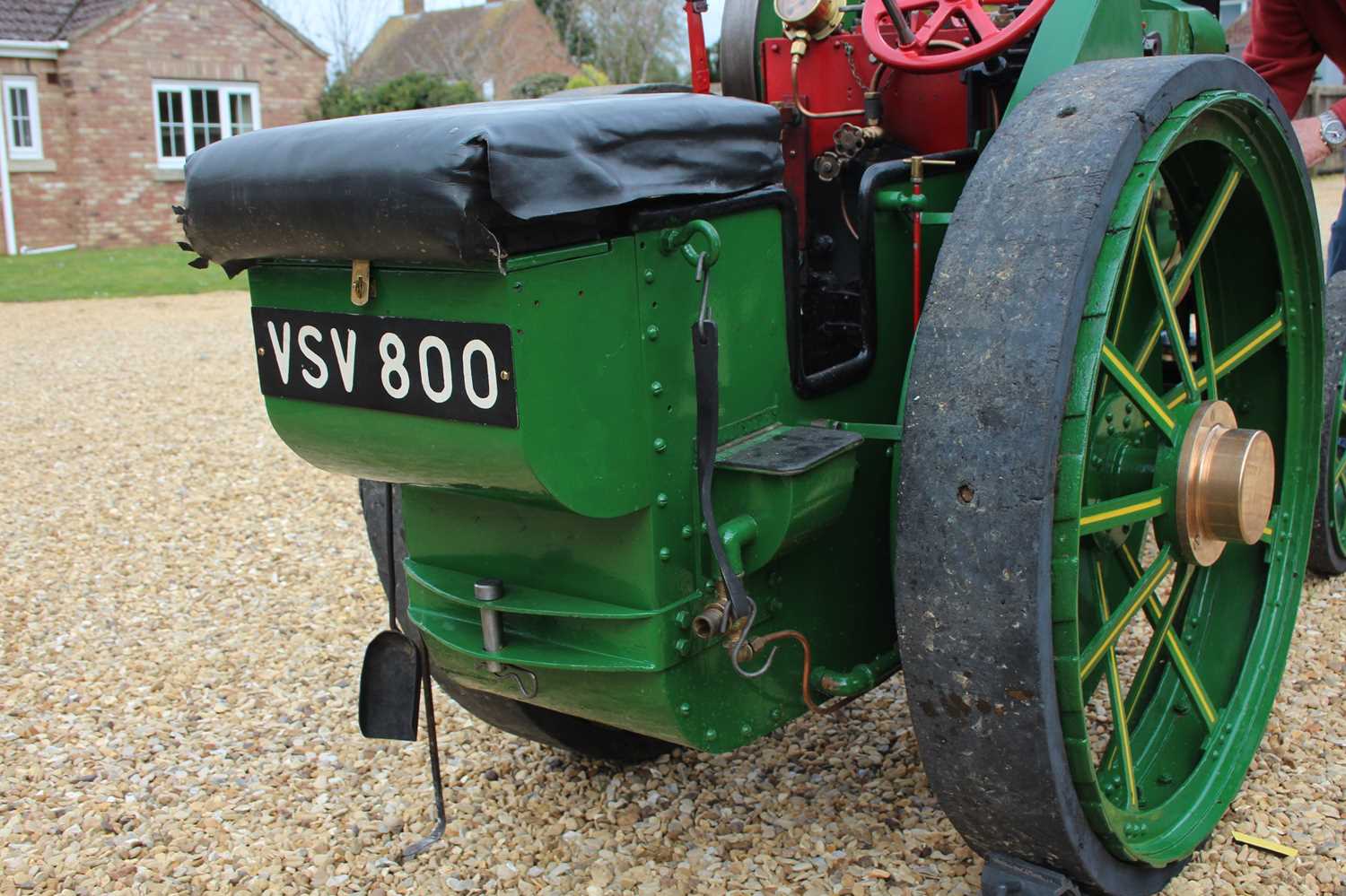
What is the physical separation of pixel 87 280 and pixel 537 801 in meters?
12.6

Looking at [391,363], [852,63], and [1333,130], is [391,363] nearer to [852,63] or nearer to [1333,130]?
[852,63]

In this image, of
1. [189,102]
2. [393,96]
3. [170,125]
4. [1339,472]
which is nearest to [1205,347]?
[1339,472]

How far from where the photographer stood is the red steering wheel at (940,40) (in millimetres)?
2262

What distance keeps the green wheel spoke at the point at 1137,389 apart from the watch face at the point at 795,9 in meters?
1.00

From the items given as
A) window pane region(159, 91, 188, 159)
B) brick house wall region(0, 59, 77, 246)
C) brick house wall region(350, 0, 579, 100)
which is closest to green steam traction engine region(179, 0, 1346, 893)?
brick house wall region(0, 59, 77, 246)

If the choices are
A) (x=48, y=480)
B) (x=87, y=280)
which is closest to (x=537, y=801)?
(x=48, y=480)

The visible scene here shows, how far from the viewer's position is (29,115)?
16.4 m

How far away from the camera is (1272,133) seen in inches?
87.0

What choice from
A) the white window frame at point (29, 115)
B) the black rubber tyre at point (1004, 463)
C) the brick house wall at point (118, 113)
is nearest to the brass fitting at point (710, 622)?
the black rubber tyre at point (1004, 463)

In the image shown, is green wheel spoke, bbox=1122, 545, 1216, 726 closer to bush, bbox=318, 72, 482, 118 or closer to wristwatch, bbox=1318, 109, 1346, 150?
wristwatch, bbox=1318, 109, 1346, 150

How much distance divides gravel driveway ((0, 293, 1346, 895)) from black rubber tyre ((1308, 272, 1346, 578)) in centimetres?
10

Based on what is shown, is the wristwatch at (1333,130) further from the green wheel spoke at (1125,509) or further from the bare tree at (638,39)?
the bare tree at (638,39)

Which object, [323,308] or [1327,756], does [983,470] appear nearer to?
[323,308]

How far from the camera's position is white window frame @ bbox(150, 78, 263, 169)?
1719 centimetres
